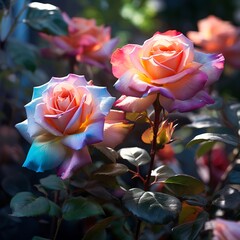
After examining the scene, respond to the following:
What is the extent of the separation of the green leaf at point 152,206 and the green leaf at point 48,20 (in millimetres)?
364

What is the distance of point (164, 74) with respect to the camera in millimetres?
564

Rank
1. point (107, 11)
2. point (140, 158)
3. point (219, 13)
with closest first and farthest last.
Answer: point (140, 158) < point (107, 11) < point (219, 13)

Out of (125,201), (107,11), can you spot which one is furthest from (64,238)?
(107,11)

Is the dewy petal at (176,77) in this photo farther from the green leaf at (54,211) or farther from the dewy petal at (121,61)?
the green leaf at (54,211)

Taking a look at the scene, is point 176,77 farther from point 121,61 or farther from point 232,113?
point 232,113

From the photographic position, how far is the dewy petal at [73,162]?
1.80 ft

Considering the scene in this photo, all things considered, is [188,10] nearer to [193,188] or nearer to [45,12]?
[45,12]

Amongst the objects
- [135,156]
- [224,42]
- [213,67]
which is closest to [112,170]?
[135,156]

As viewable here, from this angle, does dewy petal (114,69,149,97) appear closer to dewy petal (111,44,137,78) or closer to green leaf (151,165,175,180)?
dewy petal (111,44,137,78)

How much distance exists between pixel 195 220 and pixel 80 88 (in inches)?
8.4

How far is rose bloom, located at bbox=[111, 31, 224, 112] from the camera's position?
561 millimetres

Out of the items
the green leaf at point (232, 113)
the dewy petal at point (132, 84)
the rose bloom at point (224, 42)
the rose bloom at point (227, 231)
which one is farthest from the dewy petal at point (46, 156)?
the rose bloom at point (224, 42)

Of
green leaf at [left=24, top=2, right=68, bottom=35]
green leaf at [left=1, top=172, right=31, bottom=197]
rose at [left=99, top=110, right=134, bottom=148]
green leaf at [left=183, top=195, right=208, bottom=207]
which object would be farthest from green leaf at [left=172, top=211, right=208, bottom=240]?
green leaf at [left=24, top=2, right=68, bottom=35]

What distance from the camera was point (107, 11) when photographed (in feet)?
5.07
